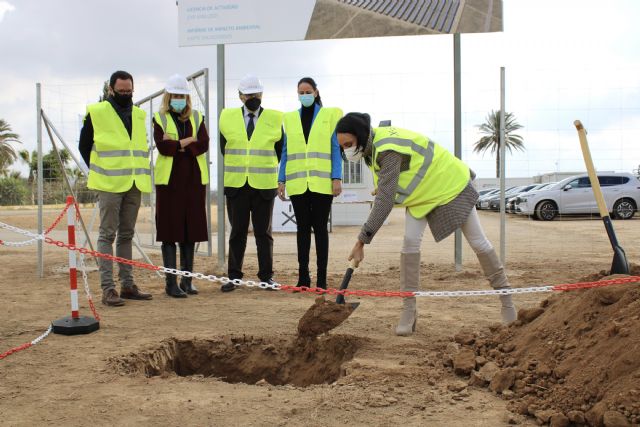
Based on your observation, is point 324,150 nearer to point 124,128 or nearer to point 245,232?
A: point 245,232

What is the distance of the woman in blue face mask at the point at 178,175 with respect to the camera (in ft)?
18.8

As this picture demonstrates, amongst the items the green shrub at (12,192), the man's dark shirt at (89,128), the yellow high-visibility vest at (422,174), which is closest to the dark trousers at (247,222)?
the man's dark shirt at (89,128)

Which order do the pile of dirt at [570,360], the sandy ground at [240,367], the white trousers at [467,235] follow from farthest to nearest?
the white trousers at [467,235] < the sandy ground at [240,367] < the pile of dirt at [570,360]

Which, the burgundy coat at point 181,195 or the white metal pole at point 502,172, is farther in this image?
the white metal pole at point 502,172

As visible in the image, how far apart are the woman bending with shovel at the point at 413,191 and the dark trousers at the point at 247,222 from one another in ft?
6.88

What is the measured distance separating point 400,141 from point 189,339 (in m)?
2.02

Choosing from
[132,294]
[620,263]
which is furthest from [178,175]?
[620,263]

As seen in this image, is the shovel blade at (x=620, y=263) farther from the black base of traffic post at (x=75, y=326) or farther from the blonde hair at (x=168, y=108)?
the blonde hair at (x=168, y=108)

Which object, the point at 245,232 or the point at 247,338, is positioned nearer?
the point at 247,338

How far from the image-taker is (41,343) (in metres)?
4.11

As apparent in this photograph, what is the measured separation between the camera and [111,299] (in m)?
5.40

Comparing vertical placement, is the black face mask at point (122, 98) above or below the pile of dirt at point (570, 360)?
above

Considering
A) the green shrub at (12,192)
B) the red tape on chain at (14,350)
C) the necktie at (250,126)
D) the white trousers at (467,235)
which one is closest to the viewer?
the red tape on chain at (14,350)

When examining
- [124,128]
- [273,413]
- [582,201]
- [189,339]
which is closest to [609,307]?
[273,413]
